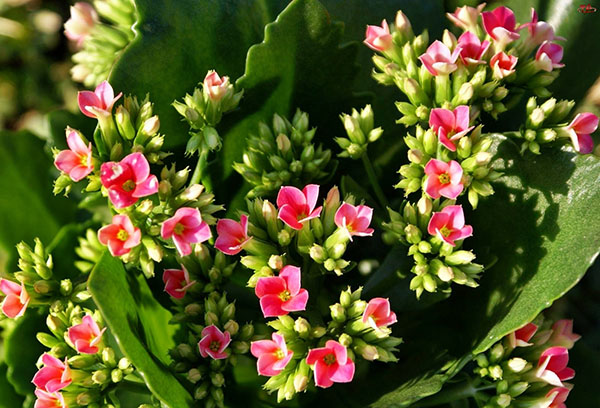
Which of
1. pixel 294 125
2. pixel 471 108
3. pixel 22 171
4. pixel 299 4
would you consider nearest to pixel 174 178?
pixel 294 125

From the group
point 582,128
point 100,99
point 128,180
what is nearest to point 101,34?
point 100,99

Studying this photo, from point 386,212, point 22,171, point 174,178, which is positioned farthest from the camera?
point 22,171

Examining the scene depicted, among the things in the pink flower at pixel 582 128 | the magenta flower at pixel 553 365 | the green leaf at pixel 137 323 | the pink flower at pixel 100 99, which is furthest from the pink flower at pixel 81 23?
the magenta flower at pixel 553 365

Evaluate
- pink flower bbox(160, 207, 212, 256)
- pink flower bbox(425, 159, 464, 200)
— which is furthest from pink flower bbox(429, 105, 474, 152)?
pink flower bbox(160, 207, 212, 256)

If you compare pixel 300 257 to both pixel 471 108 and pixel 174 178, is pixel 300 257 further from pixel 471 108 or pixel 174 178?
pixel 471 108

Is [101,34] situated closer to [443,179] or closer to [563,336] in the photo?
[443,179]

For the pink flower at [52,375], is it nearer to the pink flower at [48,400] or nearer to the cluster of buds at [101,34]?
the pink flower at [48,400]
